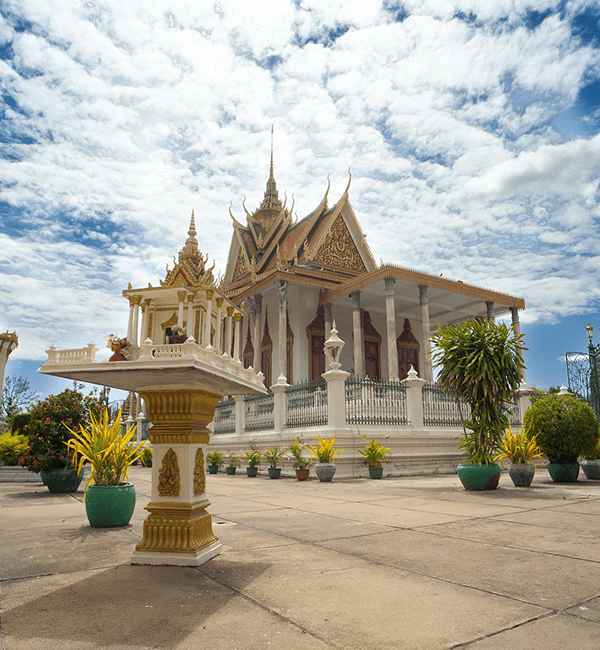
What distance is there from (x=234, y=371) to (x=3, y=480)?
11704 mm

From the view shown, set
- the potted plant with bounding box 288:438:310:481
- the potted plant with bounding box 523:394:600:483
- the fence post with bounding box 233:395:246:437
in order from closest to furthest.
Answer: the potted plant with bounding box 523:394:600:483 < the potted plant with bounding box 288:438:310:481 < the fence post with bounding box 233:395:246:437

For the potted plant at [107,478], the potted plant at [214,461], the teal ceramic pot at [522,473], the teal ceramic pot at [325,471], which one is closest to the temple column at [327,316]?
the potted plant at [214,461]

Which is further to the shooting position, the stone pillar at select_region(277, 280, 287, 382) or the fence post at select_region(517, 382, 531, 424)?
the stone pillar at select_region(277, 280, 287, 382)

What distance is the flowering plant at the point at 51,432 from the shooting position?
9.38m

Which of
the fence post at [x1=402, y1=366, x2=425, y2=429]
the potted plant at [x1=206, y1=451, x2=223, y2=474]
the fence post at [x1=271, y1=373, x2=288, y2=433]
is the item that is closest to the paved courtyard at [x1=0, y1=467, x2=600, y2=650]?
the fence post at [x1=402, y1=366, x2=425, y2=429]

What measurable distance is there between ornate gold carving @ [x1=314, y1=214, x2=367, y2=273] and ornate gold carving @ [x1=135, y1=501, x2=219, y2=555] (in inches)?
776

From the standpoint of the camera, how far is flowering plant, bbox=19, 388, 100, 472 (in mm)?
9375

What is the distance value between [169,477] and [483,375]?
21.6ft

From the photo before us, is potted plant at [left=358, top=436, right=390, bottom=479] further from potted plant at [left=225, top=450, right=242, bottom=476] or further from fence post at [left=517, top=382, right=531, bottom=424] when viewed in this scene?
fence post at [left=517, top=382, right=531, bottom=424]

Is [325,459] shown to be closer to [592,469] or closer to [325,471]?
[325,471]

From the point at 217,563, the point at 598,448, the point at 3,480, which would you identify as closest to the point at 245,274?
the point at 3,480

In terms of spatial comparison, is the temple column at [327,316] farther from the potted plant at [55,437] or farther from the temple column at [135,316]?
the temple column at [135,316]

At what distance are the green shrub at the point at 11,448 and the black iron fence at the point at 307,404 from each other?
6393mm

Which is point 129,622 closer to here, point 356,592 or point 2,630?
point 2,630
